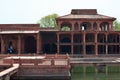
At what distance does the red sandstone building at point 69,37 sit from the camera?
46.1 m

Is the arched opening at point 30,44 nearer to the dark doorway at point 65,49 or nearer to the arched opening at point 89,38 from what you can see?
the dark doorway at point 65,49

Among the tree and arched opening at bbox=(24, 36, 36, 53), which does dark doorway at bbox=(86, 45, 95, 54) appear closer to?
arched opening at bbox=(24, 36, 36, 53)

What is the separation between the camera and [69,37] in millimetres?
49094

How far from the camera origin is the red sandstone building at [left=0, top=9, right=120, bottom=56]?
46062mm

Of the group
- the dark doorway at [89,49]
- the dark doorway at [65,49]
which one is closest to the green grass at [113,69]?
the dark doorway at [89,49]

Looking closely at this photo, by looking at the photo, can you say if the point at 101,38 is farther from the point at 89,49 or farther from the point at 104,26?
the point at 104,26

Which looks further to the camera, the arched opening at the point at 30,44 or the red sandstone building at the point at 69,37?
the arched opening at the point at 30,44

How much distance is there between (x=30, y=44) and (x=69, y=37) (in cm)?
661

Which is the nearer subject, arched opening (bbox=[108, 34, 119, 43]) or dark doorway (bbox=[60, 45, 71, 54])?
arched opening (bbox=[108, 34, 119, 43])

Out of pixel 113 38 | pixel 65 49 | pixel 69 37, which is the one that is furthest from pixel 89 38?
pixel 65 49

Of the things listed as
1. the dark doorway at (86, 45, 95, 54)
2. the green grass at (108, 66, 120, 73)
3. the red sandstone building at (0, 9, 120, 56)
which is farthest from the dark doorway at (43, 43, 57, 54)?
the green grass at (108, 66, 120, 73)

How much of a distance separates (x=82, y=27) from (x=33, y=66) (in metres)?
26.7

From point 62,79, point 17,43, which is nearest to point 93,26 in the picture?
point 17,43

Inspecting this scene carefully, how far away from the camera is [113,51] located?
4928 centimetres
